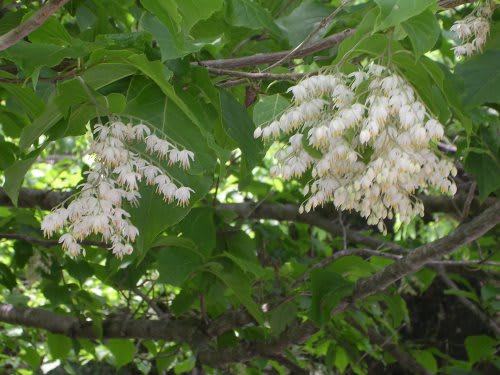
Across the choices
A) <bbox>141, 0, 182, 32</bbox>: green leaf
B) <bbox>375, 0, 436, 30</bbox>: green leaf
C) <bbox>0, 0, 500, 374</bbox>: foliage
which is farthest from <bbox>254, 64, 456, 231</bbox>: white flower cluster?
<bbox>141, 0, 182, 32</bbox>: green leaf

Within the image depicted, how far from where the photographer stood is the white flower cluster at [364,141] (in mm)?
1360

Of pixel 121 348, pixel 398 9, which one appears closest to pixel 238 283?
pixel 121 348

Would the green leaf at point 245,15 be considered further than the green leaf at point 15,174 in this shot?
Yes

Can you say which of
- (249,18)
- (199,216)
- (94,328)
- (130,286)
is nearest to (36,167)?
(94,328)

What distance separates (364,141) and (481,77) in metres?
0.60

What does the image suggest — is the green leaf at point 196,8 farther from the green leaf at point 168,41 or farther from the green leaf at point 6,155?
the green leaf at point 6,155

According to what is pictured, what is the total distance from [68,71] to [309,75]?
59 centimetres

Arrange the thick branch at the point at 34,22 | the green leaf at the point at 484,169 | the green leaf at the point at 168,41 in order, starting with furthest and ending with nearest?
1. the green leaf at the point at 484,169
2. the green leaf at the point at 168,41
3. the thick branch at the point at 34,22

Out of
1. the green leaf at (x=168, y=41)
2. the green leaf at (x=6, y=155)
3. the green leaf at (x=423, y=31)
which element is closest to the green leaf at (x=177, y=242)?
the green leaf at (x=6, y=155)

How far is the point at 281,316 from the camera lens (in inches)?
116

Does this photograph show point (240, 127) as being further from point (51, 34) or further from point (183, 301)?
point (183, 301)

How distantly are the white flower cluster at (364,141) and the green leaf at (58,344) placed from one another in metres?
2.37

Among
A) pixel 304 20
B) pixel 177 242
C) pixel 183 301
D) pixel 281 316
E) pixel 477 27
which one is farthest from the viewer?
pixel 183 301

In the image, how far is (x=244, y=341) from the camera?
11.3 feet
